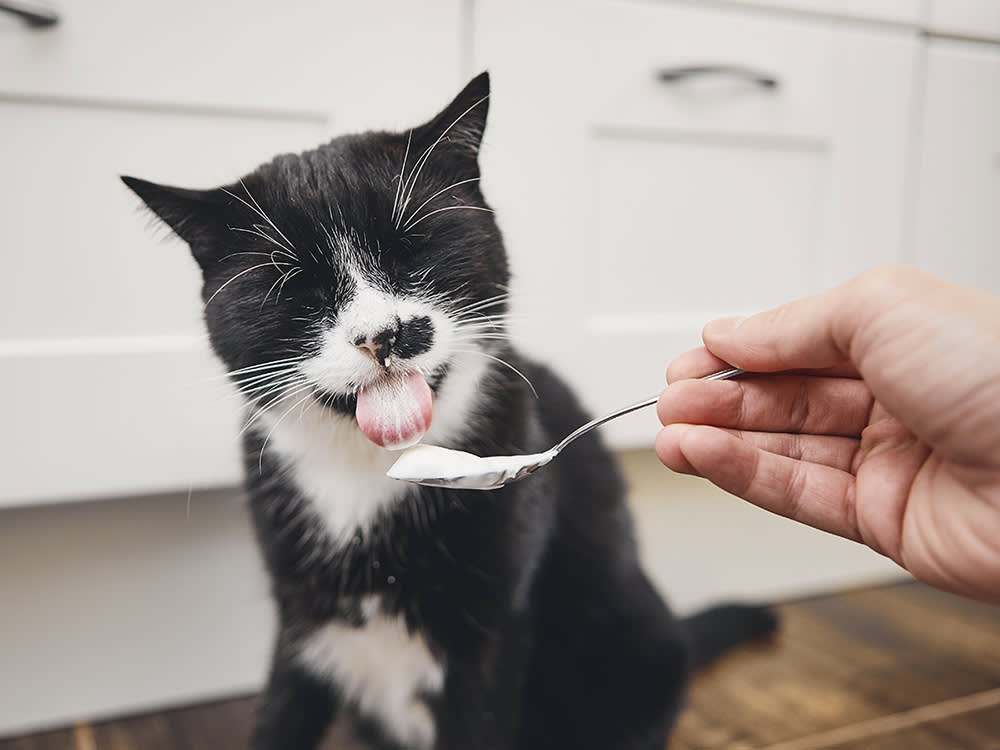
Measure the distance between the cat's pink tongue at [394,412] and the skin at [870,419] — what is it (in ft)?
0.61

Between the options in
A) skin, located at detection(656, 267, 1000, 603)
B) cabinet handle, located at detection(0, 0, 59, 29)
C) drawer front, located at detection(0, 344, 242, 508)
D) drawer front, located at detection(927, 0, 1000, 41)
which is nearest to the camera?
skin, located at detection(656, 267, 1000, 603)

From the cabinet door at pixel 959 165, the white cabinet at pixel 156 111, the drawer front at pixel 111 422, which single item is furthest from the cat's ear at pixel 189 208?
the cabinet door at pixel 959 165

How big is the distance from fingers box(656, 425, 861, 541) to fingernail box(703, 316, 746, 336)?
7cm

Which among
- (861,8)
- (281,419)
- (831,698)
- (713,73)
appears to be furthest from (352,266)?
(831,698)

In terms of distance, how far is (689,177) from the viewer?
0.91 meters

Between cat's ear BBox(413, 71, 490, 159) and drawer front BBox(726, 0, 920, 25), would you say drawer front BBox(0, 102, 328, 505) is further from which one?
drawer front BBox(726, 0, 920, 25)

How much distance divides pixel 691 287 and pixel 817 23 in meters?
0.35

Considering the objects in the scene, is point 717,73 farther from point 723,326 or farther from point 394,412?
point 394,412

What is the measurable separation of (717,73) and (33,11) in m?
Answer: 0.71

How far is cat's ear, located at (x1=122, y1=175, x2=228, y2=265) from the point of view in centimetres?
60

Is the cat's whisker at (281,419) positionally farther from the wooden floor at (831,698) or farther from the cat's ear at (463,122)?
the wooden floor at (831,698)

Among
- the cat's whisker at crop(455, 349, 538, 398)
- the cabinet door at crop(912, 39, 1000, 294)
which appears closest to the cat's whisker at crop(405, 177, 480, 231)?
the cat's whisker at crop(455, 349, 538, 398)

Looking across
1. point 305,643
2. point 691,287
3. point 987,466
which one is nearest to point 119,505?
point 305,643

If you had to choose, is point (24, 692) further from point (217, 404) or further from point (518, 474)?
point (518, 474)
